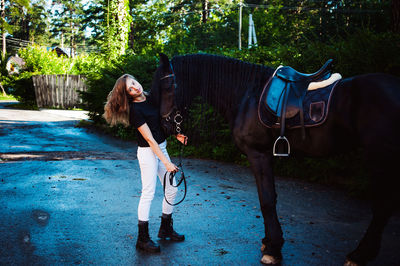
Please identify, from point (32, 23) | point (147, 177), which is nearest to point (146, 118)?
point (147, 177)

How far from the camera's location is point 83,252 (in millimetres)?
3369

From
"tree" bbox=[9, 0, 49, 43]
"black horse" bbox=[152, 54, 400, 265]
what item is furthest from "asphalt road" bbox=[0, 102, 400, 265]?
"tree" bbox=[9, 0, 49, 43]

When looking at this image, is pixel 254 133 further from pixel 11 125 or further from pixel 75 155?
pixel 11 125

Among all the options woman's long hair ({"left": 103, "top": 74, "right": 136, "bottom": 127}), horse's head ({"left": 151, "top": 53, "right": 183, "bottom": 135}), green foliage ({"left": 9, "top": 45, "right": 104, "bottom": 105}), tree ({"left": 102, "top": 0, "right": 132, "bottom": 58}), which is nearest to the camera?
horse's head ({"left": 151, "top": 53, "right": 183, "bottom": 135})

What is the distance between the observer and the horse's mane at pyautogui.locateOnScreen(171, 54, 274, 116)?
139 inches

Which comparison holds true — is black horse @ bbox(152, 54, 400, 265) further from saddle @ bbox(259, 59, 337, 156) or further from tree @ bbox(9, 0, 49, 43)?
tree @ bbox(9, 0, 49, 43)

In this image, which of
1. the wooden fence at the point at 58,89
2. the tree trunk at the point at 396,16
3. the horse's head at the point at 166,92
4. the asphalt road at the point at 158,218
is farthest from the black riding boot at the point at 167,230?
the wooden fence at the point at 58,89

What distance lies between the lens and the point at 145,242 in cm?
344

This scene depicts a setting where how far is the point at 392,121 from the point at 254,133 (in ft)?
4.05

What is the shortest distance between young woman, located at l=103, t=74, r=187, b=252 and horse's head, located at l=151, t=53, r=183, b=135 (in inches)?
5.5

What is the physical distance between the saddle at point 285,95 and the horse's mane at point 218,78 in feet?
0.69

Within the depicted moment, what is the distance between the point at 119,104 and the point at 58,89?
22485 mm

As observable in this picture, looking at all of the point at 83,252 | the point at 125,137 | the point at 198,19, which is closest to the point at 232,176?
the point at 83,252

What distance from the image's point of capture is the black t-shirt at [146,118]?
3.41m
